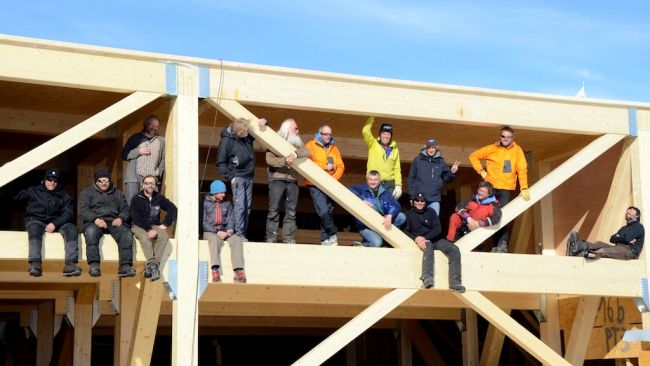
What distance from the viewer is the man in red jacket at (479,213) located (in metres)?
12.7

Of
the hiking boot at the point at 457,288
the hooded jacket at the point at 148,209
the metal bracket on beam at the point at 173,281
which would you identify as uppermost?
the hooded jacket at the point at 148,209

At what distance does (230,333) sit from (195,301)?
9.71 metres

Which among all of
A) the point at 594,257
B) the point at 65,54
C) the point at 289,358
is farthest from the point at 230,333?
the point at 65,54

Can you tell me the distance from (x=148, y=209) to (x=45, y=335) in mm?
5802

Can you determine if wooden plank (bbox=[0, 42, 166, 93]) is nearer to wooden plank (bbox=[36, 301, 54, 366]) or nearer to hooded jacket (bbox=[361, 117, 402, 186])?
hooded jacket (bbox=[361, 117, 402, 186])

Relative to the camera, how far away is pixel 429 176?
42.6 ft

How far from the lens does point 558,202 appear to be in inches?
622

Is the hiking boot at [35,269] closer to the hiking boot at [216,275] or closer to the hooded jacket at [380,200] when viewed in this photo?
the hiking boot at [216,275]

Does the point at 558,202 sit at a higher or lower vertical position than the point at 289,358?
higher

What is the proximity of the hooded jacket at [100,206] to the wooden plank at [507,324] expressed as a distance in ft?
13.6

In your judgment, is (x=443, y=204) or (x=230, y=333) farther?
(x=230, y=333)

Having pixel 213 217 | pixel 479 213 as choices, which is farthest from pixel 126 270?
pixel 479 213

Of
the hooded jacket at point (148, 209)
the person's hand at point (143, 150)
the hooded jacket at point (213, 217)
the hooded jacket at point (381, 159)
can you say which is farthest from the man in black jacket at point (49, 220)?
the hooded jacket at point (381, 159)

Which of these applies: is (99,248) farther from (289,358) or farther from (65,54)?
(289,358)
